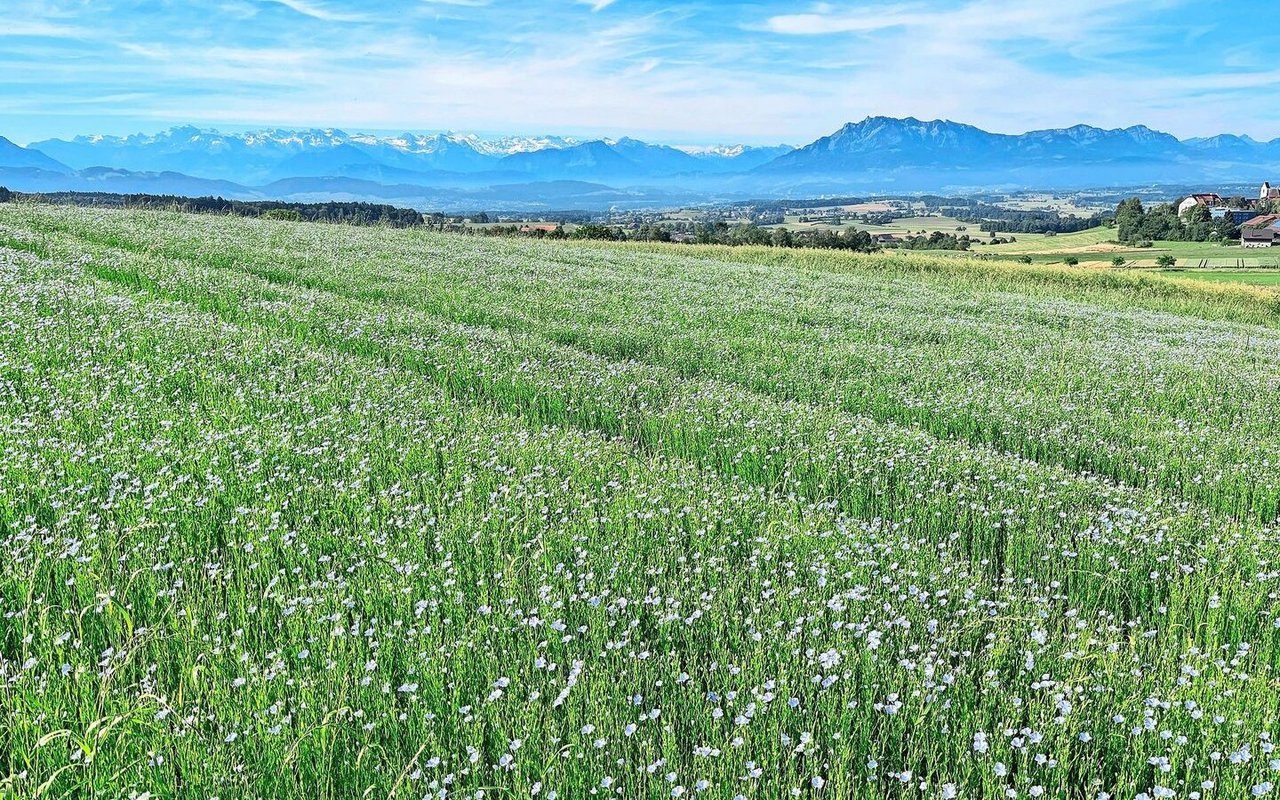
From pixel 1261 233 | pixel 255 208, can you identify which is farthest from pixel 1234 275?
pixel 255 208

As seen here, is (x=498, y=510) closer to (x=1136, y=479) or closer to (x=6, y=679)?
(x=6, y=679)

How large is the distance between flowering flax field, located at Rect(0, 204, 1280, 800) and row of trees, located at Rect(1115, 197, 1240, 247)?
11589 cm

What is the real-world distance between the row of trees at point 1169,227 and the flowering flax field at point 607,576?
11589 centimetres

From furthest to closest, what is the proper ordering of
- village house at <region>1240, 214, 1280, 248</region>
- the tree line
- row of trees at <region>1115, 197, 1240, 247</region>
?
row of trees at <region>1115, 197, 1240, 247</region> < village house at <region>1240, 214, 1280, 248</region> < the tree line

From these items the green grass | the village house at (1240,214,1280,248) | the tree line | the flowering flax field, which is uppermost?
the tree line

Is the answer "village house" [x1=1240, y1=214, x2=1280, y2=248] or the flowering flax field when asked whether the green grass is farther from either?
the flowering flax field

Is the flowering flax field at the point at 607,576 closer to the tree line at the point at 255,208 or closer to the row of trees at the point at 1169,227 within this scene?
the tree line at the point at 255,208

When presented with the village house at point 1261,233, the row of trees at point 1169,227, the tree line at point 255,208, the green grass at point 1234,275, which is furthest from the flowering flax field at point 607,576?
the row of trees at point 1169,227

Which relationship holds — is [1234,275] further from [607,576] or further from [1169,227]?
[607,576]

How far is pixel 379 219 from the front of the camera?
62.4m

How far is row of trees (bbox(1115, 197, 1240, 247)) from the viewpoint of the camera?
10973cm

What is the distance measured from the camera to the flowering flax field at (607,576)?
3.90 meters

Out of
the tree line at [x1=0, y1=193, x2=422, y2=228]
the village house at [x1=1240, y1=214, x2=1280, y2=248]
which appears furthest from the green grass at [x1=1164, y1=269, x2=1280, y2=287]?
the tree line at [x1=0, y1=193, x2=422, y2=228]

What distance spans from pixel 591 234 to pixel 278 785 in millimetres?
75713
